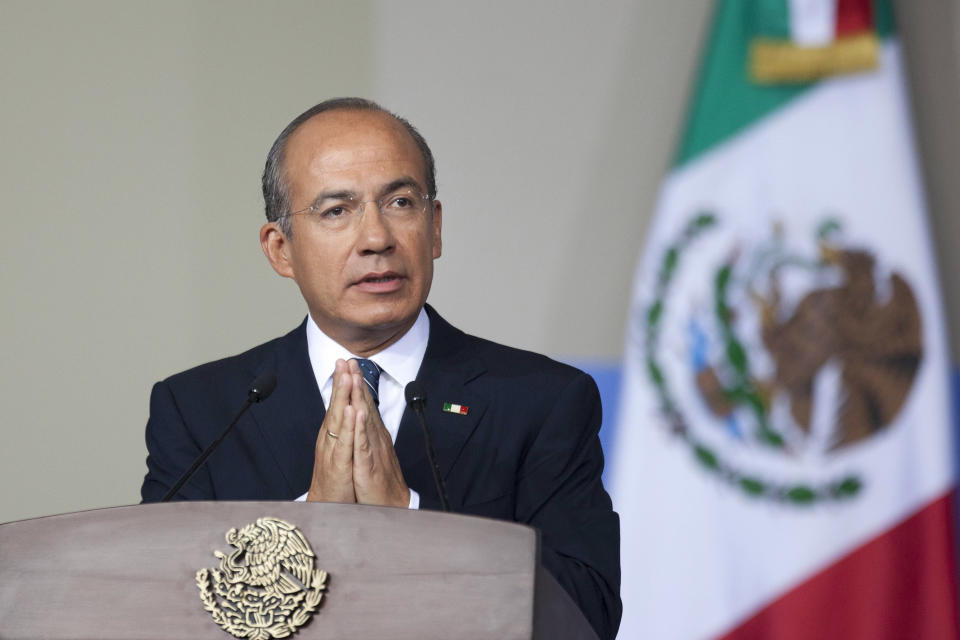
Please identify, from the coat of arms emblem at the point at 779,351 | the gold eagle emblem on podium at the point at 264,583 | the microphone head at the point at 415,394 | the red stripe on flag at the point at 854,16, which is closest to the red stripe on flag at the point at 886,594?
the coat of arms emblem at the point at 779,351

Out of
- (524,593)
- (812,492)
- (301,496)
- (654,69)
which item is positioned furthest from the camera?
(654,69)

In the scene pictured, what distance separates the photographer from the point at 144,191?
3.84 metres

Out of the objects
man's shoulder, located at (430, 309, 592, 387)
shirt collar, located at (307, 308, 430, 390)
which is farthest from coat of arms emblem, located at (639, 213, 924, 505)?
shirt collar, located at (307, 308, 430, 390)

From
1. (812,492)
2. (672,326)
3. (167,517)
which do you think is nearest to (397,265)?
(167,517)

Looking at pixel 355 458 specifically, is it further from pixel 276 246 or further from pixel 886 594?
pixel 886 594

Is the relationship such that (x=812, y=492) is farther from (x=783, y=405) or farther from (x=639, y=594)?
(x=639, y=594)

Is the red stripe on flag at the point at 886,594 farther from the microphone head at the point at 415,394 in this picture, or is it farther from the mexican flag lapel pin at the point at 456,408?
the microphone head at the point at 415,394

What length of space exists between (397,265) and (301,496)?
0.43 metres

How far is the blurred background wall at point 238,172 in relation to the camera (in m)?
3.77

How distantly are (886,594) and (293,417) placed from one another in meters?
2.13

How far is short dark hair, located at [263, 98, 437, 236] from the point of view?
82.4 inches

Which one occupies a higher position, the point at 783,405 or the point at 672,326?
the point at 672,326

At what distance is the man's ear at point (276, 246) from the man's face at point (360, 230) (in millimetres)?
85

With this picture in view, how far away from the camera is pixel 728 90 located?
3516 millimetres
